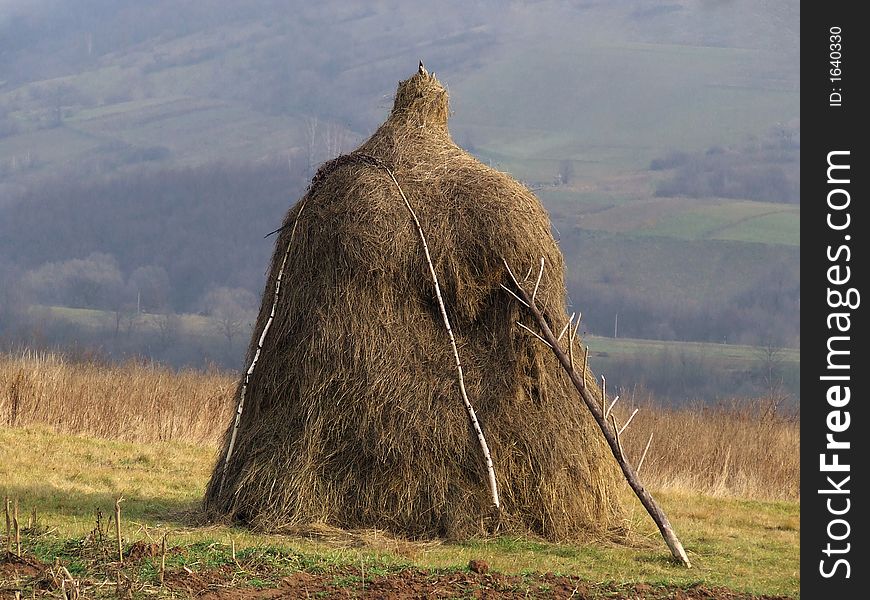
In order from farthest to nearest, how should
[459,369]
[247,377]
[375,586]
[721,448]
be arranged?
[721,448] → [247,377] → [459,369] → [375,586]

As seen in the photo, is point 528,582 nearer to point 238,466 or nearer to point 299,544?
point 299,544

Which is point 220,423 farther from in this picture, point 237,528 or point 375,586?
point 375,586

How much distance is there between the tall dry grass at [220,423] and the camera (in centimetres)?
2159

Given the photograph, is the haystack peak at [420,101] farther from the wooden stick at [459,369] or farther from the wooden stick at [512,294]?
the wooden stick at [512,294]

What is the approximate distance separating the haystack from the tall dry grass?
7.94 metres

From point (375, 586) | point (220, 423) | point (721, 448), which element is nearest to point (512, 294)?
point (375, 586)

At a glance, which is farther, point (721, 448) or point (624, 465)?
point (721, 448)

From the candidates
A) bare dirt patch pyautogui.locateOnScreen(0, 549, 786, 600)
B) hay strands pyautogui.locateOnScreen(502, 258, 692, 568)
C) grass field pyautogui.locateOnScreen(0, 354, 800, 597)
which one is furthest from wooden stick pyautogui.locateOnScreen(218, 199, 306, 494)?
hay strands pyautogui.locateOnScreen(502, 258, 692, 568)

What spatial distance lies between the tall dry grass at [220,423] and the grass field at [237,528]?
0.04m

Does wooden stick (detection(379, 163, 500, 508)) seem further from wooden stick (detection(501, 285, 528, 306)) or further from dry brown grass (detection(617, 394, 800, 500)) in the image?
dry brown grass (detection(617, 394, 800, 500))

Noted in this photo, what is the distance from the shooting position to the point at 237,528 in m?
11.4

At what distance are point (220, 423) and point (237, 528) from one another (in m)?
12.3

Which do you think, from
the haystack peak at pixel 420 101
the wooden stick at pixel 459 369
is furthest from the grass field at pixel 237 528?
the haystack peak at pixel 420 101

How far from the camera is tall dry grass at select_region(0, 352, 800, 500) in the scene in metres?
21.6
